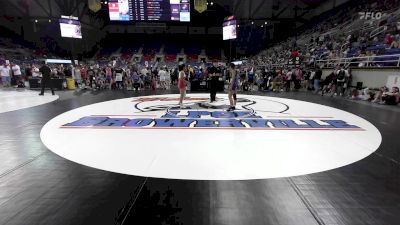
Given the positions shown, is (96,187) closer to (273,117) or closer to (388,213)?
(388,213)

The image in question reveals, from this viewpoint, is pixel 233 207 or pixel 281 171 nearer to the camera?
pixel 233 207

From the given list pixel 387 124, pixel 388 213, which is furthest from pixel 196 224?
pixel 387 124

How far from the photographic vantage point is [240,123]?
627 centimetres

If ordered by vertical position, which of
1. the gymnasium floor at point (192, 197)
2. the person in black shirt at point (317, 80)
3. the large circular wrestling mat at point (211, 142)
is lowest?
the gymnasium floor at point (192, 197)

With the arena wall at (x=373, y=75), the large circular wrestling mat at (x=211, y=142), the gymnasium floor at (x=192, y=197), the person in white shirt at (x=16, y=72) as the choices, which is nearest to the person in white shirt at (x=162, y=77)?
the large circular wrestling mat at (x=211, y=142)

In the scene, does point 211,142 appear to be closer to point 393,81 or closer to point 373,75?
point 393,81

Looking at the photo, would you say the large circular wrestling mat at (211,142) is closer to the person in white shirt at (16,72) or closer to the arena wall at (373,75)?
the arena wall at (373,75)

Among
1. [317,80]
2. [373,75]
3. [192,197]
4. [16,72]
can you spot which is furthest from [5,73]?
[373,75]

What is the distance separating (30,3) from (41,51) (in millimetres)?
5620

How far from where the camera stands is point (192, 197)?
280 cm

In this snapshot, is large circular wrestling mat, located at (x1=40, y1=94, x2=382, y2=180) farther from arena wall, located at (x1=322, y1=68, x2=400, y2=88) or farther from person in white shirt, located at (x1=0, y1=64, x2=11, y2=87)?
person in white shirt, located at (x1=0, y1=64, x2=11, y2=87)

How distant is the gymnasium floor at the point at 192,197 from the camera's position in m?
2.44

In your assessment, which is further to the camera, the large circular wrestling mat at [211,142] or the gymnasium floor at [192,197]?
the large circular wrestling mat at [211,142]

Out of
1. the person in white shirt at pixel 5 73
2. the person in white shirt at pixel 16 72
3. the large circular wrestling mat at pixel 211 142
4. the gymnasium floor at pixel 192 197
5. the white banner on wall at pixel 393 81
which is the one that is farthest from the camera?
the person in white shirt at pixel 16 72
